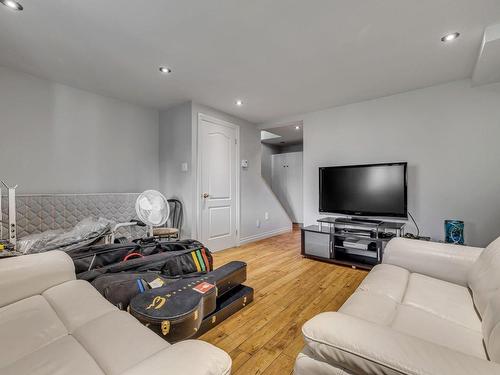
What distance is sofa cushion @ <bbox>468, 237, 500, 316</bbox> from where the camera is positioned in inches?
39.4

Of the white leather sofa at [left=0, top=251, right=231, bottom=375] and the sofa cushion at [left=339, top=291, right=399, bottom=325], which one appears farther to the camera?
the sofa cushion at [left=339, top=291, right=399, bottom=325]

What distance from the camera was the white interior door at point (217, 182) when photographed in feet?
11.5

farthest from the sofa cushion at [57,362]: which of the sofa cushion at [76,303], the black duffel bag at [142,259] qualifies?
the black duffel bag at [142,259]

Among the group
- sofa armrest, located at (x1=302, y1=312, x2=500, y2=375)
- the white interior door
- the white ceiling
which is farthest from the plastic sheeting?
sofa armrest, located at (x1=302, y1=312, x2=500, y2=375)

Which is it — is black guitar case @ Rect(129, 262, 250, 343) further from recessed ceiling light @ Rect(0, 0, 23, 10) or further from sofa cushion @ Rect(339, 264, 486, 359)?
recessed ceiling light @ Rect(0, 0, 23, 10)

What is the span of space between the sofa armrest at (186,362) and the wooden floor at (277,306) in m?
0.82

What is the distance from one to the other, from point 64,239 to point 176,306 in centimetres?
167

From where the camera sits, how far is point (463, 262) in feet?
4.66

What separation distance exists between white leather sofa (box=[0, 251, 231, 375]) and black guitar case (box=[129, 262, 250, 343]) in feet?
0.62

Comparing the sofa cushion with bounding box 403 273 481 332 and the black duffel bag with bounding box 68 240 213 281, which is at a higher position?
the black duffel bag with bounding box 68 240 213 281

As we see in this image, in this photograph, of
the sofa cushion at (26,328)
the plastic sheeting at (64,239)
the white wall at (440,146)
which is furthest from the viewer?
the white wall at (440,146)

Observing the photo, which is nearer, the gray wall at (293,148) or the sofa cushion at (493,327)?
the sofa cushion at (493,327)

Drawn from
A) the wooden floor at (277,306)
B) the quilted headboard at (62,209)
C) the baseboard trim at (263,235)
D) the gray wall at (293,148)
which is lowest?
the wooden floor at (277,306)

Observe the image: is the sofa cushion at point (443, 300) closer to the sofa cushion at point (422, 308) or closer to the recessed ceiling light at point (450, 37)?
the sofa cushion at point (422, 308)
